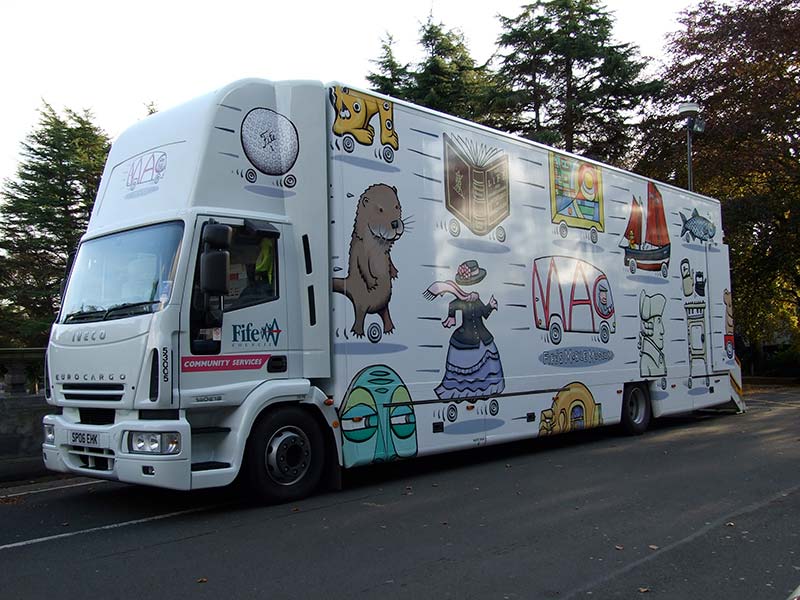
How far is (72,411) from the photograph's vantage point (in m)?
7.30

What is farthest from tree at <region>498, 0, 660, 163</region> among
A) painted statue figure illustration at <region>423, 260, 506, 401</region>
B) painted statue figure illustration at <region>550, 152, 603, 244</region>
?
painted statue figure illustration at <region>423, 260, 506, 401</region>

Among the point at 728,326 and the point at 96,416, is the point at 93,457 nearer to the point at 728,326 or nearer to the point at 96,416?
the point at 96,416

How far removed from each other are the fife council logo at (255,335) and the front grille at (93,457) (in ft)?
4.92

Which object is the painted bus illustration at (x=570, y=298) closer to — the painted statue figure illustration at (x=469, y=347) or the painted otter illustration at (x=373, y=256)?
the painted statue figure illustration at (x=469, y=347)

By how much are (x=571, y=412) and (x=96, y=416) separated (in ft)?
21.3

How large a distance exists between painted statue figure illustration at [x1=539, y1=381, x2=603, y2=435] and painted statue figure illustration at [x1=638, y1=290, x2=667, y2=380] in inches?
63.6

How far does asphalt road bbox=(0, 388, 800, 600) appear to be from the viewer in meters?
4.70

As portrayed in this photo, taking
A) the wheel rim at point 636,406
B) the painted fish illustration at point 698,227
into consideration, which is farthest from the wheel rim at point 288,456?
the painted fish illustration at point 698,227

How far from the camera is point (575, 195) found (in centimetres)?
1130

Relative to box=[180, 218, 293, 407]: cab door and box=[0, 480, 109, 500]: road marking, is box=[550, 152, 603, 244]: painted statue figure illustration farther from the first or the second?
box=[0, 480, 109, 500]: road marking

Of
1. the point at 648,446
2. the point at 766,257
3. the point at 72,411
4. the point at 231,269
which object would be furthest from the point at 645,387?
the point at 766,257

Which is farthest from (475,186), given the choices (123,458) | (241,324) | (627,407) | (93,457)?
(93,457)

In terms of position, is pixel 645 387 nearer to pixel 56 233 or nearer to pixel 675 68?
pixel 675 68

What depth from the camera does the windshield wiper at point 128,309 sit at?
22.0ft
